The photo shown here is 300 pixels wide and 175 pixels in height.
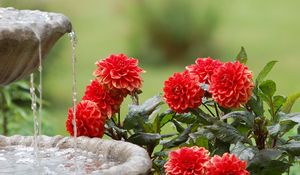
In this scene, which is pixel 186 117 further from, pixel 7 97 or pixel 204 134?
pixel 7 97

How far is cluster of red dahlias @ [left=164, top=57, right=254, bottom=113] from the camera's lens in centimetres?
291

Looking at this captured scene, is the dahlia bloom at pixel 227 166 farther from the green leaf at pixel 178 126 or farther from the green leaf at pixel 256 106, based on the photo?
the green leaf at pixel 178 126

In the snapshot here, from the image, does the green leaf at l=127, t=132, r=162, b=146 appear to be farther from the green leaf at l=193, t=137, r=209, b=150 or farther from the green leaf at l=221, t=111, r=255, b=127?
the green leaf at l=221, t=111, r=255, b=127

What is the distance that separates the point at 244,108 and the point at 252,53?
8.18 metres

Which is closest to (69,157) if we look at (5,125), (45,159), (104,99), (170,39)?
(45,159)

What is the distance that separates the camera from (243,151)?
2893mm

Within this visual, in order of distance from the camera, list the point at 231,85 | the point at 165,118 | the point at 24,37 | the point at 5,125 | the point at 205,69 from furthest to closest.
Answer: the point at 5,125 < the point at 165,118 < the point at 205,69 < the point at 231,85 < the point at 24,37

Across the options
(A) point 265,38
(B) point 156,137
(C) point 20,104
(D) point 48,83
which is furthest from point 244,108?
(A) point 265,38

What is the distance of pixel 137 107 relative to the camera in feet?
10.6

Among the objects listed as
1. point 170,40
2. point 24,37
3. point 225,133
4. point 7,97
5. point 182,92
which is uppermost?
point 24,37

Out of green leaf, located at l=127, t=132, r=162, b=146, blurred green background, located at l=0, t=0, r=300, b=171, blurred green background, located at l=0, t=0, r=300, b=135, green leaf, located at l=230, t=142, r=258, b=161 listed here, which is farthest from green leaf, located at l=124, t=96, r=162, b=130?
blurred green background, located at l=0, t=0, r=300, b=135

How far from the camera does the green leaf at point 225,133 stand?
2938 millimetres

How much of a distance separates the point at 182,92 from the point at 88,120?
0.37 metres

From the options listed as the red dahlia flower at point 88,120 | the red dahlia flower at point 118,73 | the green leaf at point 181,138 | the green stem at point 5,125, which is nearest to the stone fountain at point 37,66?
the red dahlia flower at point 88,120
